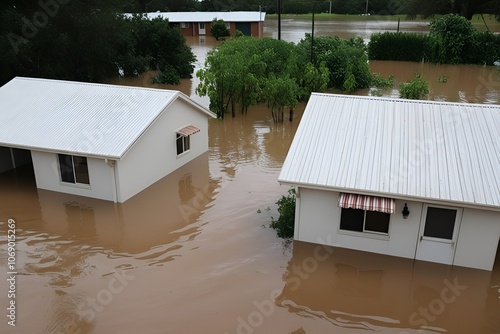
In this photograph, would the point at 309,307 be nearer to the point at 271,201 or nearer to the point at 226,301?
the point at 226,301

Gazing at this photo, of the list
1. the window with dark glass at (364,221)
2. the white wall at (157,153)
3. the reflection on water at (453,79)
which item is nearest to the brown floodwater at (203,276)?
the white wall at (157,153)

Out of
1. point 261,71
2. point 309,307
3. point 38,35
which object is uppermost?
point 38,35

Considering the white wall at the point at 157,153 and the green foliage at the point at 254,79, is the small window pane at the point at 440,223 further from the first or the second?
the green foliage at the point at 254,79

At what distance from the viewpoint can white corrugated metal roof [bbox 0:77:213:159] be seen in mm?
15562

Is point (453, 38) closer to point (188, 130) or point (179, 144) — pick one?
point (188, 130)

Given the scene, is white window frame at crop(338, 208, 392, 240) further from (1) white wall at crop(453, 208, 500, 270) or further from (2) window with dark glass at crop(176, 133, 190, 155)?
(2) window with dark glass at crop(176, 133, 190, 155)

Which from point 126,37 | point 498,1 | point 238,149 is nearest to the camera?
point 238,149

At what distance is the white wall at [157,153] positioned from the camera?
15.8 meters

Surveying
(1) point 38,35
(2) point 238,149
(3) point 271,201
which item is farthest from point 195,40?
(3) point 271,201

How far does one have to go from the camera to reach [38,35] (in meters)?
27.2

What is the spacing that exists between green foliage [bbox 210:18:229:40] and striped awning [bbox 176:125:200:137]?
4703 centimetres

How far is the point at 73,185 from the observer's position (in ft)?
52.8

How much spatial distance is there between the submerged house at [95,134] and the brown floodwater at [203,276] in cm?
74

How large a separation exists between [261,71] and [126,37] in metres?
13.3
